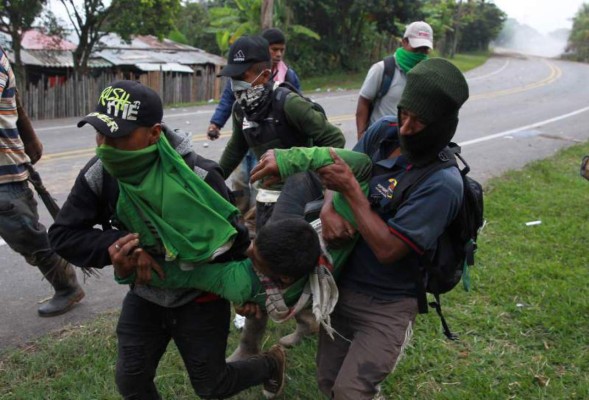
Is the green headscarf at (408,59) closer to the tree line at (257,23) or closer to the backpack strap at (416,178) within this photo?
the backpack strap at (416,178)


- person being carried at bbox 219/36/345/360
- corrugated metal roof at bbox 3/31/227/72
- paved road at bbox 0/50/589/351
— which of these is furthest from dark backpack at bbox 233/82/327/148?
corrugated metal roof at bbox 3/31/227/72

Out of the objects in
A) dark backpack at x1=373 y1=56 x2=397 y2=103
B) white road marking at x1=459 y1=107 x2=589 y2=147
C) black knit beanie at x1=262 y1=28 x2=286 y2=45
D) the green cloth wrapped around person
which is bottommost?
white road marking at x1=459 y1=107 x2=589 y2=147

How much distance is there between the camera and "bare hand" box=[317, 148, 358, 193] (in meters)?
2.24

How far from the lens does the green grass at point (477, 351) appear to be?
11.1 ft

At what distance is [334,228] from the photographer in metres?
2.34

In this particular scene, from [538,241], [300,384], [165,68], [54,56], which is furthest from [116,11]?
[300,384]

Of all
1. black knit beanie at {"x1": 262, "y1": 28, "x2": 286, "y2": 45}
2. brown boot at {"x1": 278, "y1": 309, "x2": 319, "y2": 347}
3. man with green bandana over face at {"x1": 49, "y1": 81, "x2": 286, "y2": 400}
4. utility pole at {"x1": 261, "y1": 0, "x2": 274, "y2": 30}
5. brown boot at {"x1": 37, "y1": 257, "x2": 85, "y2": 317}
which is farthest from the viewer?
utility pole at {"x1": 261, "y1": 0, "x2": 274, "y2": 30}

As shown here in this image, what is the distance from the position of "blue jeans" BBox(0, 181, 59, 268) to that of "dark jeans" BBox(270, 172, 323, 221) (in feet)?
6.45

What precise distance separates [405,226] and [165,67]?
21176 millimetres

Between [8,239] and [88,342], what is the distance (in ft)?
2.78

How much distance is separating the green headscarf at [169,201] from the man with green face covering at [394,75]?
2.79m

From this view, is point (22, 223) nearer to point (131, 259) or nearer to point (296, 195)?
point (131, 259)

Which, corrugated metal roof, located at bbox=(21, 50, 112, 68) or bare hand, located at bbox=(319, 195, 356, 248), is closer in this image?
bare hand, located at bbox=(319, 195, 356, 248)

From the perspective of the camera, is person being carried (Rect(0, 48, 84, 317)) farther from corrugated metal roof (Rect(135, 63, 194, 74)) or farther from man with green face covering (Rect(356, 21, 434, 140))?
corrugated metal roof (Rect(135, 63, 194, 74))
